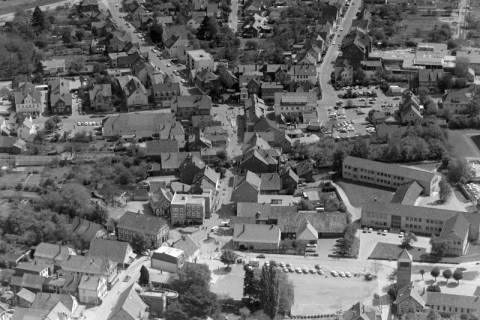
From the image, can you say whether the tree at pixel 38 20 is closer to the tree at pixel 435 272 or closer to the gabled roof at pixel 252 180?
the gabled roof at pixel 252 180

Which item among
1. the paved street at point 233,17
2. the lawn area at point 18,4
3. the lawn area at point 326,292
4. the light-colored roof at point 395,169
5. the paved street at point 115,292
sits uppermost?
the light-colored roof at point 395,169

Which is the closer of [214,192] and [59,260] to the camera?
[59,260]

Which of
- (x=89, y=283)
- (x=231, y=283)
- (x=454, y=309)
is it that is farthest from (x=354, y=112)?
(x=89, y=283)

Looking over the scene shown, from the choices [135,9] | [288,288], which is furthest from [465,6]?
[288,288]

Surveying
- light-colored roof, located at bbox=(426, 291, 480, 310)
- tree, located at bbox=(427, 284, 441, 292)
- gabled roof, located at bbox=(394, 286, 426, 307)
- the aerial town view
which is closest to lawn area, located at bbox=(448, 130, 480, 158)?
the aerial town view

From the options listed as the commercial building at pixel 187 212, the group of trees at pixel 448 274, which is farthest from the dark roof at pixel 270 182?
the group of trees at pixel 448 274

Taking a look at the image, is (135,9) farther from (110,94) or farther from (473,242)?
(473,242)

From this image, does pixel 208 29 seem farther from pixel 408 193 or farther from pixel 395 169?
pixel 408 193
